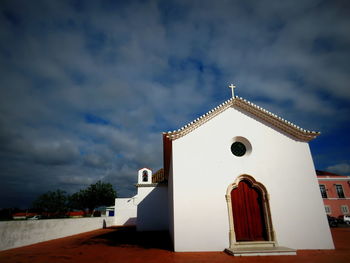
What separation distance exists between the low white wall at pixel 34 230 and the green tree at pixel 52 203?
111 feet

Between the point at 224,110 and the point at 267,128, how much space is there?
2504 millimetres

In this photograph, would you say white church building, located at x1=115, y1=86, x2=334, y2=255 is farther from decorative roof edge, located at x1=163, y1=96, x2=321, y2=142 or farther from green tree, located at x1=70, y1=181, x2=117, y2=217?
green tree, located at x1=70, y1=181, x2=117, y2=217

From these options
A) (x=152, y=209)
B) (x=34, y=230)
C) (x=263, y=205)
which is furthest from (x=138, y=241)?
(x=263, y=205)

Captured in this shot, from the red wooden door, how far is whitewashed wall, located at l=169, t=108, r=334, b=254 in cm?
57

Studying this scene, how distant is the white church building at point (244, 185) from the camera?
335 inches

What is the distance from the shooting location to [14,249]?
10.3 metres

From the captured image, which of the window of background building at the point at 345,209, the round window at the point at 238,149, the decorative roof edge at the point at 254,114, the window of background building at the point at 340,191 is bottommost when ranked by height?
the window of background building at the point at 345,209

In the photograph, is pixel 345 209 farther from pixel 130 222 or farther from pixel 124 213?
pixel 124 213

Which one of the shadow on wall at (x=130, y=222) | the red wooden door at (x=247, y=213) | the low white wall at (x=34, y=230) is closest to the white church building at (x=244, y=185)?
the red wooden door at (x=247, y=213)

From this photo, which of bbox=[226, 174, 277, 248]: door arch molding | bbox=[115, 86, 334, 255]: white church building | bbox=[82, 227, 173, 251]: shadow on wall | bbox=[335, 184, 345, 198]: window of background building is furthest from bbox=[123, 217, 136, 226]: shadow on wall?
bbox=[335, 184, 345, 198]: window of background building

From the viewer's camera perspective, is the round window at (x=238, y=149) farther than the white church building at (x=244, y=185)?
Yes

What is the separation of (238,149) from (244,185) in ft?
6.16

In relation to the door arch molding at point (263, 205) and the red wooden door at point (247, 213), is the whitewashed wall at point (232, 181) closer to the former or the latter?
the door arch molding at point (263, 205)

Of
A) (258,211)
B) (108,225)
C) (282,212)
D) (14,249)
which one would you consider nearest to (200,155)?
(258,211)
